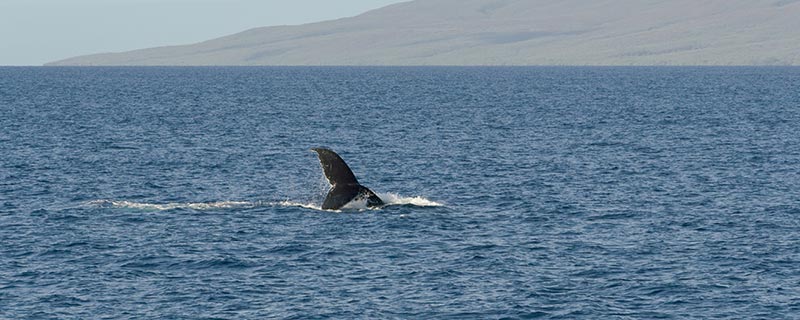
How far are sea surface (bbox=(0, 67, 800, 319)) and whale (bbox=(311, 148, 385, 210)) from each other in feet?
2.15

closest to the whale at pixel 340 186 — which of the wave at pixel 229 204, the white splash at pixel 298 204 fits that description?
the white splash at pixel 298 204

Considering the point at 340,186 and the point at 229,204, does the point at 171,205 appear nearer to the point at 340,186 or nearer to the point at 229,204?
the point at 229,204

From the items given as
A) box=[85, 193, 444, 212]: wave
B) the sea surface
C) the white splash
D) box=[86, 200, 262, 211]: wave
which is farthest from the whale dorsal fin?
box=[86, 200, 262, 211]: wave

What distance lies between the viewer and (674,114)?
12838 cm

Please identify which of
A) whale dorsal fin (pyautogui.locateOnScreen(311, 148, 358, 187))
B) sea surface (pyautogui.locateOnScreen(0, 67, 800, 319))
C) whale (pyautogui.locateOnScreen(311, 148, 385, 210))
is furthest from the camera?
whale (pyautogui.locateOnScreen(311, 148, 385, 210))

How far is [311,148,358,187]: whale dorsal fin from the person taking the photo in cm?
5209

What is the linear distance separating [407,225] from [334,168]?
4301 millimetres

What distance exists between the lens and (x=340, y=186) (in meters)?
54.0

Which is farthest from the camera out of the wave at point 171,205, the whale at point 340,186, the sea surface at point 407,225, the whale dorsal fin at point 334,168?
the wave at point 171,205

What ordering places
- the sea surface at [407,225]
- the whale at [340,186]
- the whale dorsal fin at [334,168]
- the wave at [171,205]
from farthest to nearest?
the wave at [171,205] < the whale at [340,186] < the whale dorsal fin at [334,168] < the sea surface at [407,225]

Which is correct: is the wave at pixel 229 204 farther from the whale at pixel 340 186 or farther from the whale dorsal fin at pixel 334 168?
the whale dorsal fin at pixel 334 168

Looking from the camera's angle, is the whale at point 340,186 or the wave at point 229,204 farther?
the wave at point 229,204

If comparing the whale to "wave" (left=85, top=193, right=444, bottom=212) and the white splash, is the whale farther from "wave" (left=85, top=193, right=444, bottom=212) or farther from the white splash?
"wave" (left=85, top=193, right=444, bottom=212)

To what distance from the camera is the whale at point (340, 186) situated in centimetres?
5225
